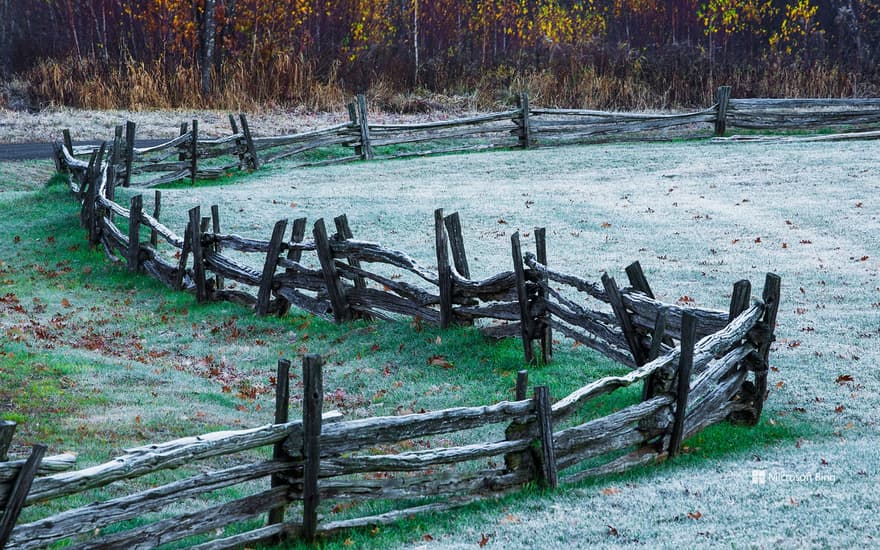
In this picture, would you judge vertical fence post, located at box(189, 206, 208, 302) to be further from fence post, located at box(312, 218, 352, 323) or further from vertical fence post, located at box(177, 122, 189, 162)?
vertical fence post, located at box(177, 122, 189, 162)

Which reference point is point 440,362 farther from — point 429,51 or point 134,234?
point 429,51

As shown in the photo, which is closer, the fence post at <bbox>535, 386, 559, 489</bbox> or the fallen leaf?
the fence post at <bbox>535, 386, 559, 489</bbox>

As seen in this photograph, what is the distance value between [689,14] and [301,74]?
53.4ft

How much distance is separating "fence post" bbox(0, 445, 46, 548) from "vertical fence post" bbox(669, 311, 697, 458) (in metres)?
4.01

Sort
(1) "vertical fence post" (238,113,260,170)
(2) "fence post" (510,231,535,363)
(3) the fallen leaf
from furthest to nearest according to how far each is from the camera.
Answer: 1. (1) "vertical fence post" (238,113,260,170)
2. (3) the fallen leaf
3. (2) "fence post" (510,231,535,363)

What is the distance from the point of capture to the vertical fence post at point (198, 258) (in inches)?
491

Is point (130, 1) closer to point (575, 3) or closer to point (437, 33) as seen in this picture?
point (437, 33)

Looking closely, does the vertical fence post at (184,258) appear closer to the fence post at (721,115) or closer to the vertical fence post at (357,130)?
the vertical fence post at (357,130)

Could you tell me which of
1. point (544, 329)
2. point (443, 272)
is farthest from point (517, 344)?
point (443, 272)

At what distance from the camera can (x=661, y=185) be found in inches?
726

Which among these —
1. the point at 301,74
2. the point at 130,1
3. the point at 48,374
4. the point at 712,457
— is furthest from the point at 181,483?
the point at 130,1

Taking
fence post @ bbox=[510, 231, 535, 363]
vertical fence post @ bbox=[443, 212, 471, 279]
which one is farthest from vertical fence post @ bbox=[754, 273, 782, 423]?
vertical fence post @ bbox=[443, 212, 471, 279]

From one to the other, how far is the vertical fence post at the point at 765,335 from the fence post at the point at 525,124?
682 inches

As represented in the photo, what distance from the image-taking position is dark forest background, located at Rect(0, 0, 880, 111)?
94.2 feet
